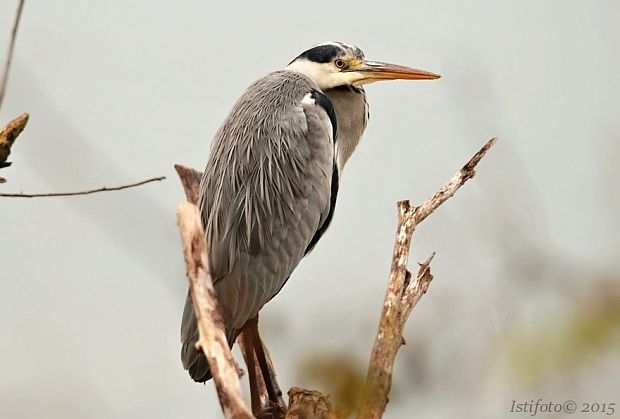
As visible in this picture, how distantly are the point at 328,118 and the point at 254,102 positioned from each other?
9.6 inches

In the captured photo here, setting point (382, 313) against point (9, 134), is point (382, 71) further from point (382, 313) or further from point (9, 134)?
point (9, 134)

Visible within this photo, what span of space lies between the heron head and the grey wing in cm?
38

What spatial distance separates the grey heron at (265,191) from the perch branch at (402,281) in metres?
0.62

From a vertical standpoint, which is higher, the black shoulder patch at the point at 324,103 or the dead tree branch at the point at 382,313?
the black shoulder patch at the point at 324,103

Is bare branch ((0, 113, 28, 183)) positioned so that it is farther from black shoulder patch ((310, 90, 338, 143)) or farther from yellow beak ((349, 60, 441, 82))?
yellow beak ((349, 60, 441, 82))

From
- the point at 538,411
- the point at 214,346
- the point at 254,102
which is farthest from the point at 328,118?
the point at 538,411

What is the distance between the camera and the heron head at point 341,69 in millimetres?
3000

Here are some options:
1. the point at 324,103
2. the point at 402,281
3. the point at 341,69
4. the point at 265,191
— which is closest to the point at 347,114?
the point at 341,69

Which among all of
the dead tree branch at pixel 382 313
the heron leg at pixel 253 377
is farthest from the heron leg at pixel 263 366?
the dead tree branch at pixel 382 313

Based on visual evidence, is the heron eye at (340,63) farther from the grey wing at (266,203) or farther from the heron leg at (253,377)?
the heron leg at (253,377)

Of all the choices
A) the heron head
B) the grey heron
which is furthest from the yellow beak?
the grey heron

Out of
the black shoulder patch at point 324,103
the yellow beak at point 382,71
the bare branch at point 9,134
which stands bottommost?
Answer: the black shoulder patch at point 324,103

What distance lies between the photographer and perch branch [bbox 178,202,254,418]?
4.30 ft

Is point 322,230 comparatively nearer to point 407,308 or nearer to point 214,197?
point 214,197
